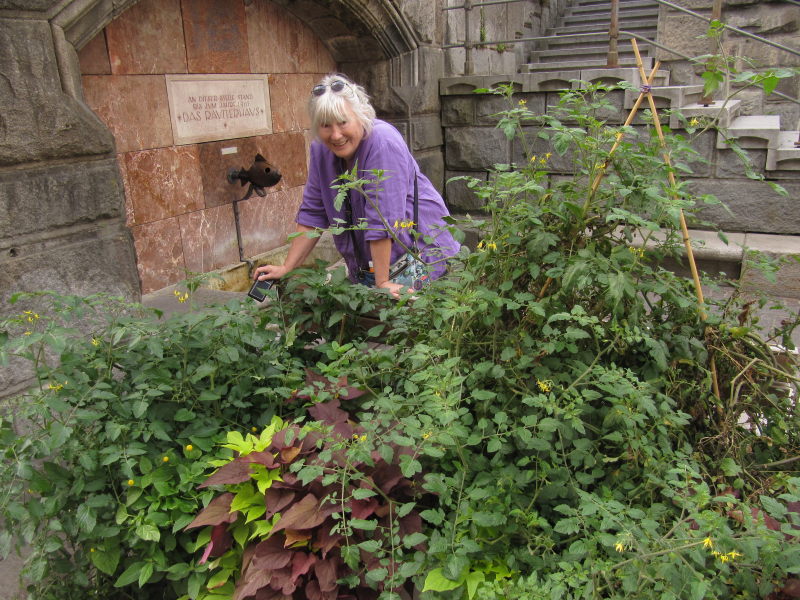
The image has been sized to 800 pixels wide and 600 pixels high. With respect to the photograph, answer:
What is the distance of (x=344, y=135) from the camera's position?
2643mm

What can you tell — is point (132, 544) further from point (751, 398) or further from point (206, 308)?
point (751, 398)

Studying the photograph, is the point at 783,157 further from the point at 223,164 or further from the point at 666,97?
the point at 223,164

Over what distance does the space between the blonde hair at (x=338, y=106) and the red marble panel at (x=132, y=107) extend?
1972 mm

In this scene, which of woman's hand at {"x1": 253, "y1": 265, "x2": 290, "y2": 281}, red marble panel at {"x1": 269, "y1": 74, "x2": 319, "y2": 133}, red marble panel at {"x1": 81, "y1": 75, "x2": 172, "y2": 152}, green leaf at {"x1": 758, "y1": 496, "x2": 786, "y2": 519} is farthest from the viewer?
red marble panel at {"x1": 269, "y1": 74, "x2": 319, "y2": 133}

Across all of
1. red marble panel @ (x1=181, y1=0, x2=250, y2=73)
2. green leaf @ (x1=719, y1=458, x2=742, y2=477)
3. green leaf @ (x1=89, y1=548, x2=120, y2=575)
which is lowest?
green leaf @ (x1=89, y1=548, x2=120, y2=575)

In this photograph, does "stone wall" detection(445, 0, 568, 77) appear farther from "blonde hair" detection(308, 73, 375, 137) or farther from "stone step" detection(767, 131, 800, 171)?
"blonde hair" detection(308, 73, 375, 137)

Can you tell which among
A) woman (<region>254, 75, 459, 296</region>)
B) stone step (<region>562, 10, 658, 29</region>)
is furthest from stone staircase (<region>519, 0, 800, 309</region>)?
woman (<region>254, 75, 459, 296</region>)

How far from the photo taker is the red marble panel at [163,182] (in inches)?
168

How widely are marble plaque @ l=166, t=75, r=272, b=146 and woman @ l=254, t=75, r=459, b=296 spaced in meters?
2.08

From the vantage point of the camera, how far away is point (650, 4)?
8.36m

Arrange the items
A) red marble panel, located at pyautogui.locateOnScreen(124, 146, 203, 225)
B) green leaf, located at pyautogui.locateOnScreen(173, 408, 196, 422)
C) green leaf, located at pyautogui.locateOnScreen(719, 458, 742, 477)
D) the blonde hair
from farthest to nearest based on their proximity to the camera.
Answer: red marble panel, located at pyautogui.locateOnScreen(124, 146, 203, 225), the blonde hair, green leaf, located at pyautogui.locateOnScreen(173, 408, 196, 422), green leaf, located at pyautogui.locateOnScreen(719, 458, 742, 477)

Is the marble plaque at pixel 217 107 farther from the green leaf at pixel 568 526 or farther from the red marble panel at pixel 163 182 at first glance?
the green leaf at pixel 568 526

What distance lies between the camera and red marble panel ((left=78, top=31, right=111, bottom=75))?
378 centimetres

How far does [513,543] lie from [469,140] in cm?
566
